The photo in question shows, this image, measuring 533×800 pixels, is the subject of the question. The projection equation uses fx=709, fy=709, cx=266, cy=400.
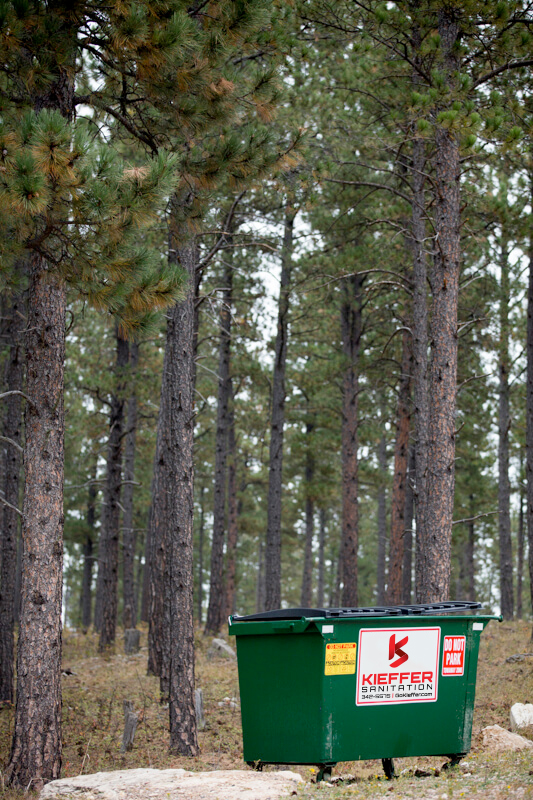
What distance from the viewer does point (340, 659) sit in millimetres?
5363

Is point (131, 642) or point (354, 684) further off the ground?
point (354, 684)

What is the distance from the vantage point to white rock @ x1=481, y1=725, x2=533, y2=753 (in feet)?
22.4

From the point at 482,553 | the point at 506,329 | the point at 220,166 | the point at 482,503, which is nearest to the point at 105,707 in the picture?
the point at 220,166

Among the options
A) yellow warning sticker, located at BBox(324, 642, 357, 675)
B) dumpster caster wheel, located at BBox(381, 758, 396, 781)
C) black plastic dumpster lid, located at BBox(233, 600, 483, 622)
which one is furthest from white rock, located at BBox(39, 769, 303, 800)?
black plastic dumpster lid, located at BBox(233, 600, 483, 622)

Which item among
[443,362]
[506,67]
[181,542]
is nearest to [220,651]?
[181,542]

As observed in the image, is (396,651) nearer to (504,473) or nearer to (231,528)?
(504,473)

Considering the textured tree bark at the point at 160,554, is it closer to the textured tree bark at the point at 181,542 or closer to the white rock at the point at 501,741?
the textured tree bark at the point at 181,542

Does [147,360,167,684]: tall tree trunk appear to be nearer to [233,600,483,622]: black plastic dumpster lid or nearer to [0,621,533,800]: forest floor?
[0,621,533,800]: forest floor

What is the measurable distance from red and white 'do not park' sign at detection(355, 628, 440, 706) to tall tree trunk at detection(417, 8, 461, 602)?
11.6 ft

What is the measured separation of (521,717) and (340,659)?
3.78 metres

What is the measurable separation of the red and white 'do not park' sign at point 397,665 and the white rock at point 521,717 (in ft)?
9.41

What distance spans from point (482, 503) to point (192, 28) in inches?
925

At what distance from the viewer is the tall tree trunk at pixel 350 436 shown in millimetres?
18125

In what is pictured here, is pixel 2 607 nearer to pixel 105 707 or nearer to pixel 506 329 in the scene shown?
pixel 105 707
